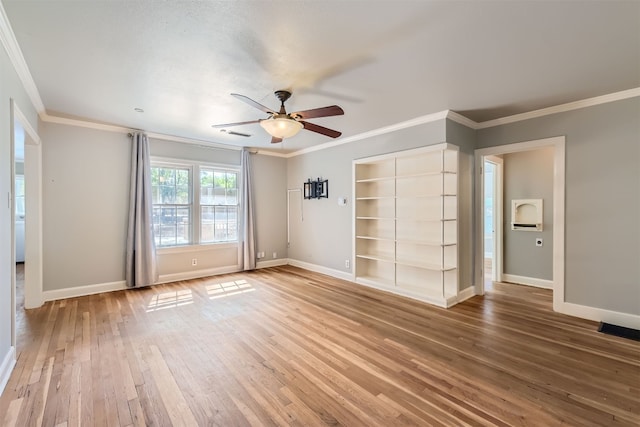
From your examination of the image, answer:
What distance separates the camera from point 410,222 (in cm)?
466

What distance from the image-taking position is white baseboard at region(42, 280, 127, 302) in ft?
13.6

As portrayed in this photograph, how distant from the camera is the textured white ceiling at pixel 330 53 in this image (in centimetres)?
191

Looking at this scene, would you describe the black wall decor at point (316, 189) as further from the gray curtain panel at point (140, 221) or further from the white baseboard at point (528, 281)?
the white baseboard at point (528, 281)

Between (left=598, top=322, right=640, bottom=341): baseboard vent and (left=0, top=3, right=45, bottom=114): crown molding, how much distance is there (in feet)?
19.9

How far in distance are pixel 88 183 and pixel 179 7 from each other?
12.6 ft

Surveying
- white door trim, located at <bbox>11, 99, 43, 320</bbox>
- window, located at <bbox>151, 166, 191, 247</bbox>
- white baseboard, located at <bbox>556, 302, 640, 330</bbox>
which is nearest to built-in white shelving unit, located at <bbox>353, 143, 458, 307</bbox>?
white baseboard, located at <bbox>556, 302, 640, 330</bbox>

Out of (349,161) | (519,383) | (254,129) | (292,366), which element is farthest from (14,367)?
(349,161)

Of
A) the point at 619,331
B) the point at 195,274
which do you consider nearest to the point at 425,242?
the point at 619,331

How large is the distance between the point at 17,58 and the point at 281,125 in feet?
7.69

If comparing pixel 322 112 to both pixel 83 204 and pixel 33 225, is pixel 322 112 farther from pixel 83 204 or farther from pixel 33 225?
pixel 33 225

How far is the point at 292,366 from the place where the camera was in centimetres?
243

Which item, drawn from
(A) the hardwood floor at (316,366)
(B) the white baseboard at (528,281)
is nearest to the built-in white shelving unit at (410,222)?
(A) the hardwood floor at (316,366)

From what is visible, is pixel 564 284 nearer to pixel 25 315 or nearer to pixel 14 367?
pixel 14 367

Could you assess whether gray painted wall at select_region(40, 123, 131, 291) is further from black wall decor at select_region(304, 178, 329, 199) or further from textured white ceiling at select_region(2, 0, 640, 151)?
black wall decor at select_region(304, 178, 329, 199)
